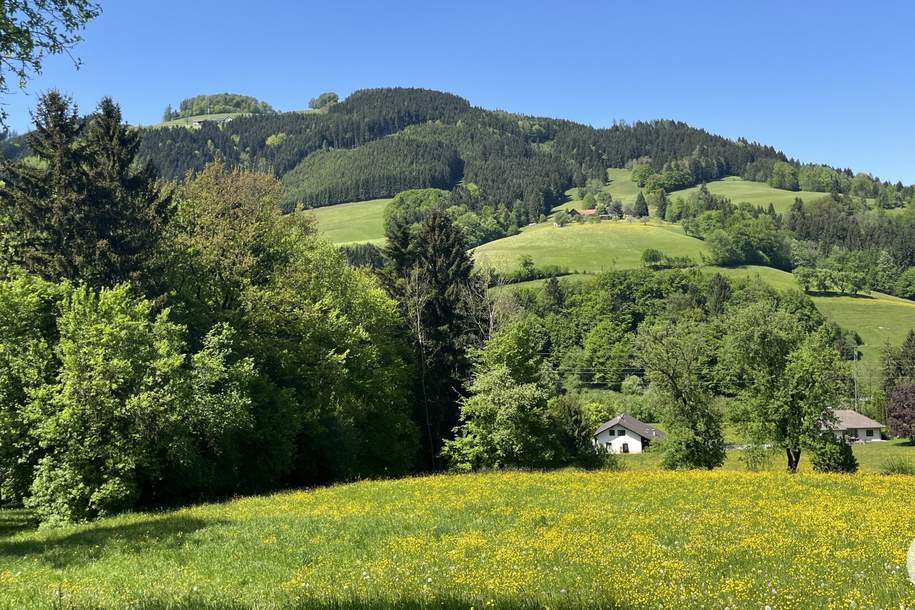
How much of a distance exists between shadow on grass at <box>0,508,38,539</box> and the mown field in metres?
0.20

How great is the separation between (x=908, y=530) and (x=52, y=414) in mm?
30988

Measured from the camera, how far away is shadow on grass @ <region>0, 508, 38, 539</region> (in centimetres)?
2468

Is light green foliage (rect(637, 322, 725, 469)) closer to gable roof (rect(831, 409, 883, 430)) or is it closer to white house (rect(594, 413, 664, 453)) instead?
white house (rect(594, 413, 664, 453))

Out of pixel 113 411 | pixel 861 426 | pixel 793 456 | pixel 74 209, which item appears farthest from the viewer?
pixel 861 426

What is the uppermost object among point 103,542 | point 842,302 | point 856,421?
point 103,542

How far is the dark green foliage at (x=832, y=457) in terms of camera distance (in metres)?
40.6

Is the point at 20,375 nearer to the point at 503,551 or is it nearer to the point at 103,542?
the point at 103,542

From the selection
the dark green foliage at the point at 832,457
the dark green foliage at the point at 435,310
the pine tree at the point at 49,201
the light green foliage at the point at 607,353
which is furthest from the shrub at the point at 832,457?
the light green foliage at the point at 607,353

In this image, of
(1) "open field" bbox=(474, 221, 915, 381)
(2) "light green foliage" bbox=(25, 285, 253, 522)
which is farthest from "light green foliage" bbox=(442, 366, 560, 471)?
(1) "open field" bbox=(474, 221, 915, 381)

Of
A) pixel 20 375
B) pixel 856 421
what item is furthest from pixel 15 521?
pixel 856 421

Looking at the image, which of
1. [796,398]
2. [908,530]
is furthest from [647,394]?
[908,530]

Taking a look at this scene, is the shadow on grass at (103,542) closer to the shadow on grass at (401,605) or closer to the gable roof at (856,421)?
the shadow on grass at (401,605)

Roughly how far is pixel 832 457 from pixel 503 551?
1382 inches

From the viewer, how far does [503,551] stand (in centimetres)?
1440
